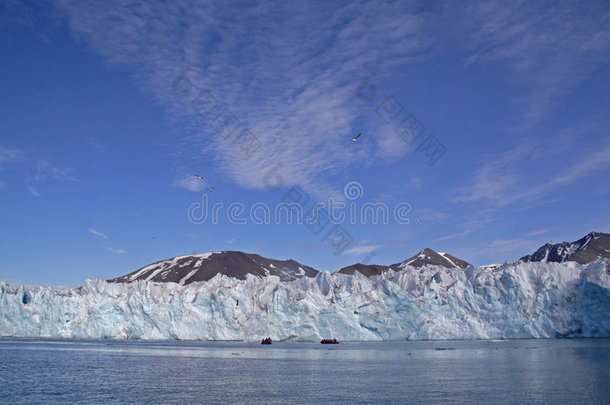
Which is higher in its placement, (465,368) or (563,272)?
(563,272)

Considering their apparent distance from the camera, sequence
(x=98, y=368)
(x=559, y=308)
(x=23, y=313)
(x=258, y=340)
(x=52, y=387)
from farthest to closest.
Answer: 1. (x=23, y=313)
2. (x=258, y=340)
3. (x=559, y=308)
4. (x=98, y=368)
5. (x=52, y=387)

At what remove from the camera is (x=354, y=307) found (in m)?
57.6

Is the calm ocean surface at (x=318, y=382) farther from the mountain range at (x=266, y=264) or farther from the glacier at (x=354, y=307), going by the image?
the mountain range at (x=266, y=264)

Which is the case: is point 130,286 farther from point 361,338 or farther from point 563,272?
point 563,272

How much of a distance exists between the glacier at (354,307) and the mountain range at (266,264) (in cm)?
6974

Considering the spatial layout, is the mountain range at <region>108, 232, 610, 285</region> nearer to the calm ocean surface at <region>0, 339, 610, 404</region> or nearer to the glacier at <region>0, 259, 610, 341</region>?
the glacier at <region>0, 259, 610, 341</region>

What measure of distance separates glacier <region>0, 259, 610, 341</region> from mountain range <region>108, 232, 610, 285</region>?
69.7m

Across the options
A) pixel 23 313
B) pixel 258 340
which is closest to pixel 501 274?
pixel 258 340

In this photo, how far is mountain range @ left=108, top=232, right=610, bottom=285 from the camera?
145750mm

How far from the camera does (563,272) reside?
54.6 m

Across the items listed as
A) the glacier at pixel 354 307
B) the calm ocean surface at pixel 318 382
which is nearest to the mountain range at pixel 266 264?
the glacier at pixel 354 307

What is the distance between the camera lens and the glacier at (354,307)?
52.9 metres

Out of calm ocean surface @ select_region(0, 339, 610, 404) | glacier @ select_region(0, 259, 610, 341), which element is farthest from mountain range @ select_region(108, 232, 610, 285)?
calm ocean surface @ select_region(0, 339, 610, 404)

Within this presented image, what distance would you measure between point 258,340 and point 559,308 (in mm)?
35767
